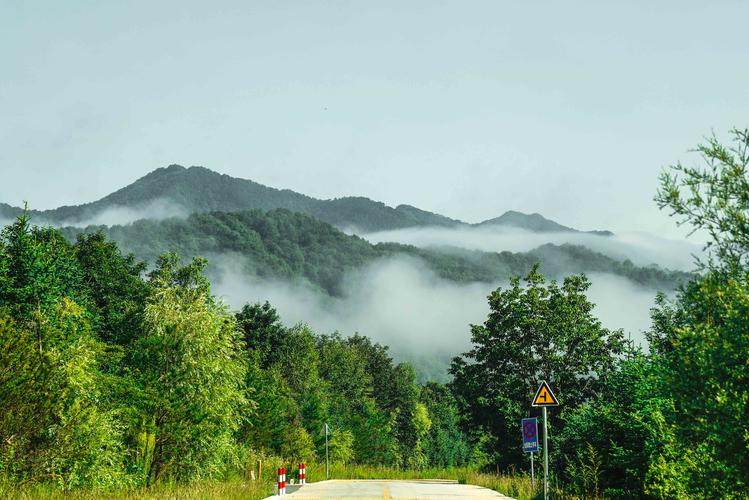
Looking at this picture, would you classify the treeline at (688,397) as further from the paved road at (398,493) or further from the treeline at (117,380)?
the treeline at (117,380)

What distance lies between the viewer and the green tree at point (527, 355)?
48.0 m

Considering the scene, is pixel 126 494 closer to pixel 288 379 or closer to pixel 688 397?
pixel 688 397

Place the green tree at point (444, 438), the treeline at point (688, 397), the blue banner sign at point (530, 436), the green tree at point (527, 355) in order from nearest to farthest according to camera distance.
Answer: the treeline at point (688, 397), the blue banner sign at point (530, 436), the green tree at point (527, 355), the green tree at point (444, 438)

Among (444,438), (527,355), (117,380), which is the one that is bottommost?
(444,438)

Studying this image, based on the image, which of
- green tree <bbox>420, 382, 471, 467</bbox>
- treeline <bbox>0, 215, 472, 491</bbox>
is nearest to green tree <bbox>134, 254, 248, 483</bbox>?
treeline <bbox>0, 215, 472, 491</bbox>

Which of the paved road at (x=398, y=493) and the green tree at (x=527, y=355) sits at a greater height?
the green tree at (x=527, y=355)

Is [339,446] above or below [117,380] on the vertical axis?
below

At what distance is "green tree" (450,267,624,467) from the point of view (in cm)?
4800

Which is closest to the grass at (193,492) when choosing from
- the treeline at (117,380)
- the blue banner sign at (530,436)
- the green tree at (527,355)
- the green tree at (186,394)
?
the treeline at (117,380)

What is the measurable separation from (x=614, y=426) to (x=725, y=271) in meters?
10.2

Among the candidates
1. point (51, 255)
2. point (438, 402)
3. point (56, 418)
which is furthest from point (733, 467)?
point (438, 402)

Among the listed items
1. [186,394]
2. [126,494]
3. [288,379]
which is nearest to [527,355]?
[186,394]

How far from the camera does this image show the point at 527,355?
49.4 m

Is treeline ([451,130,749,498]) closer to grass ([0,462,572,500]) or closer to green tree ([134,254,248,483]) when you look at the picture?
grass ([0,462,572,500])
